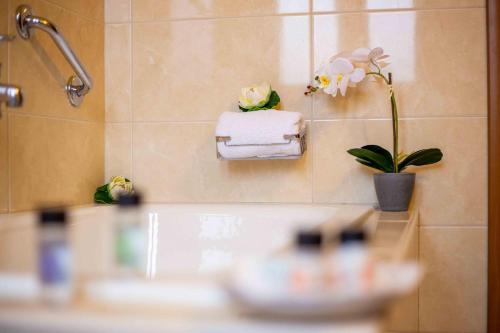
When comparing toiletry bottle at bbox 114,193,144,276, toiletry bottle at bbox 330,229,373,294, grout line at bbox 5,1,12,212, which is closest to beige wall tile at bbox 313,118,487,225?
grout line at bbox 5,1,12,212

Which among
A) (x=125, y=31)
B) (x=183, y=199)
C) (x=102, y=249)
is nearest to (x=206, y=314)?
(x=102, y=249)

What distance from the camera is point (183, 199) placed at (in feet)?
7.32

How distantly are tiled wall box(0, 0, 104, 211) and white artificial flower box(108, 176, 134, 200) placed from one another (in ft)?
0.33

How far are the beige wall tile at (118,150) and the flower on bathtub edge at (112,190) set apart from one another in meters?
0.09

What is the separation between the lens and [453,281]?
2.07m

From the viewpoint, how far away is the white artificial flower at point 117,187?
214cm

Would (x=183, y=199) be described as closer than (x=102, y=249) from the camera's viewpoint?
No

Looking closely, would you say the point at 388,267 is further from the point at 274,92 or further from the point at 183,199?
the point at 183,199

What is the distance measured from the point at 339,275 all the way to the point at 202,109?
1.57 m

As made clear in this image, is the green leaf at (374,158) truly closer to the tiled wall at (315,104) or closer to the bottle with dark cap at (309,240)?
the tiled wall at (315,104)

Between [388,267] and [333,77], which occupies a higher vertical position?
[333,77]

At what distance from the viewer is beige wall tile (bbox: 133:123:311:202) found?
2148mm

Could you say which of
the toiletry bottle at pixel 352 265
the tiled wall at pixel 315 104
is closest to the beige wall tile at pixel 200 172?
the tiled wall at pixel 315 104

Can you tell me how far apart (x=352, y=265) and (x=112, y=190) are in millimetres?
1553
